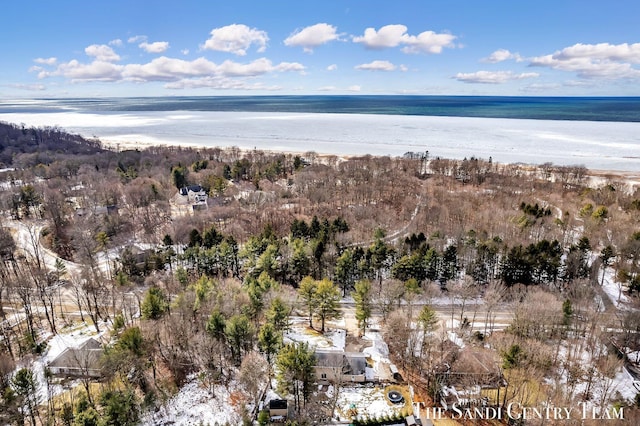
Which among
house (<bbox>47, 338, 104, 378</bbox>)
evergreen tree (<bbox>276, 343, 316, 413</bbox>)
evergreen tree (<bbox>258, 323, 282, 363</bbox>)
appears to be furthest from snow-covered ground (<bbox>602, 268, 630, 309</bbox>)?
house (<bbox>47, 338, 104, 378</bbox>)

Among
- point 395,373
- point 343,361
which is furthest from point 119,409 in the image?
point 395,373

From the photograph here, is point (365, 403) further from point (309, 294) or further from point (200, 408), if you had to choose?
point (200, 408)

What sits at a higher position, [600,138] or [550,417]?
[600,138]

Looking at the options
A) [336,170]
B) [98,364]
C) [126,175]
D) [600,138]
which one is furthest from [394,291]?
[600,138]

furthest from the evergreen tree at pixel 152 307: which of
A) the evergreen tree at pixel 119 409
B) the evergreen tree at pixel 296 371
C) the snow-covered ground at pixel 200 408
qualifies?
the evergreen tree at pixel 296 371

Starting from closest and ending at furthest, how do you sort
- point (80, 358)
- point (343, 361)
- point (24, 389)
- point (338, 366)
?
point (24, 389) < point (338, 366) < point (343, 361) < point (80, 358)

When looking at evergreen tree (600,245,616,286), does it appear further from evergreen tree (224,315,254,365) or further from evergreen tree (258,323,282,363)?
evergreen tree (224,315,254,365)

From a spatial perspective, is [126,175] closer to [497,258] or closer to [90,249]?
[90,249]
